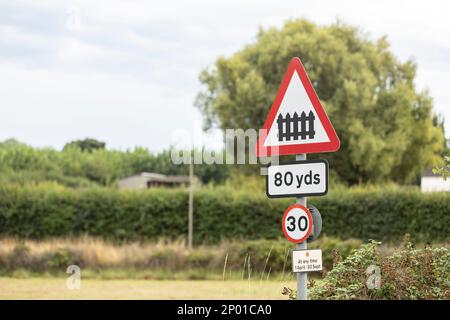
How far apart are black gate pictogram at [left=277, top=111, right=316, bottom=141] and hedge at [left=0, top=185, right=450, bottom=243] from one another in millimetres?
22340

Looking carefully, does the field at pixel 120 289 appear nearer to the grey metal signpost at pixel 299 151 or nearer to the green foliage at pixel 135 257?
the green foliage at pixel 135 257

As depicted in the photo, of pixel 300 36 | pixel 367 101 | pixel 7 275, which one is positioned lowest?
pixel 7 275

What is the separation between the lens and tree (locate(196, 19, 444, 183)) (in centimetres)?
4128

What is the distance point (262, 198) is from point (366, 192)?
12.8 feet

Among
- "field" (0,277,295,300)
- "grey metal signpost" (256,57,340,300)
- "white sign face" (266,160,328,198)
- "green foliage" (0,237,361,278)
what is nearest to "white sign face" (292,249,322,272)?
"grey metal signpost" (256,57,340,300)

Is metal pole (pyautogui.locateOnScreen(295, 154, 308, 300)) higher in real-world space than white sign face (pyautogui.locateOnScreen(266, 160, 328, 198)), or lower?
lower

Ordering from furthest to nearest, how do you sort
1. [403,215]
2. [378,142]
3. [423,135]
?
1. [423,135]
2. [378,142]
3. [403,215]

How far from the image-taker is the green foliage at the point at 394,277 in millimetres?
6703

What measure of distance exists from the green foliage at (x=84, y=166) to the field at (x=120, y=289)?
93.3 ft

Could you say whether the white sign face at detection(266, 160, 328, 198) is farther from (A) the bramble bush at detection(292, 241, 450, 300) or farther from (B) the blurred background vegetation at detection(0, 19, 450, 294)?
(B) the blurred background vegetation at detection(0, 19, 450, 294)

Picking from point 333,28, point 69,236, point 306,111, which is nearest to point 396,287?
point 306,111

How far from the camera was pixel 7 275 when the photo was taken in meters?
22.9

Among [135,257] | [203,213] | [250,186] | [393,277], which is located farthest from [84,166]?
[393,277]

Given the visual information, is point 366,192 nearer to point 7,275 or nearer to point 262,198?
point 262,198
